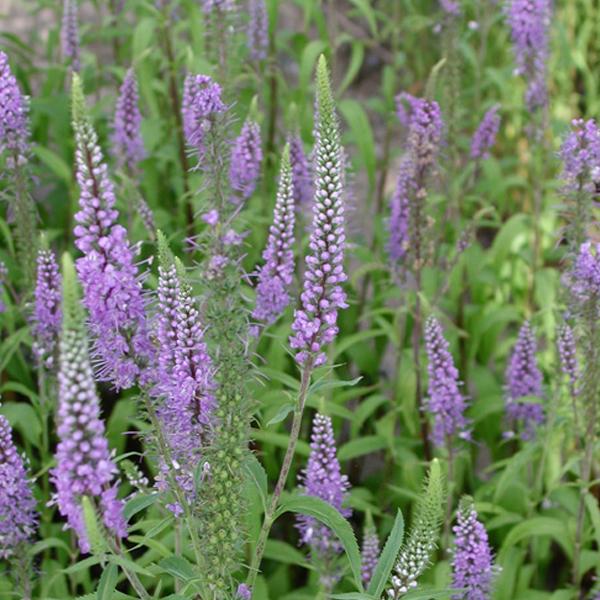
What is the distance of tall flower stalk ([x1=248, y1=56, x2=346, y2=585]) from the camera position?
11.4ft

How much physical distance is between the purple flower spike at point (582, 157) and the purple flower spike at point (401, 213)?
94cm

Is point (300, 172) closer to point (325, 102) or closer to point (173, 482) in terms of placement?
point (325, 102)

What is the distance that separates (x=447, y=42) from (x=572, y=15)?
4.58m

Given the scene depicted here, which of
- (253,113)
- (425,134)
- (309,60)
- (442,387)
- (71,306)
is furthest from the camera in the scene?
(309,60)

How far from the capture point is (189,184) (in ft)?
23.9

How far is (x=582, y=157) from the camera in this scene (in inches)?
202

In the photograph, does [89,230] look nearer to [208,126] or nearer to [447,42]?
[208,126]

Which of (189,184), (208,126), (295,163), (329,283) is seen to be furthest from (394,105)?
(329,283)

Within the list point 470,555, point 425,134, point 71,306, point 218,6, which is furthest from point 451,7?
point 71,306

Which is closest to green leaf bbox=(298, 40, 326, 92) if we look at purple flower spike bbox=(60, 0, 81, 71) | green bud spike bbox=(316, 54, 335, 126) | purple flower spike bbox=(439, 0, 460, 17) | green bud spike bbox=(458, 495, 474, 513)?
purple flower spike bbox=(439, 0, 460, 17)

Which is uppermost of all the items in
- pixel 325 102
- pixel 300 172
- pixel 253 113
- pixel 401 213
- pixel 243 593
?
pixel 325 102

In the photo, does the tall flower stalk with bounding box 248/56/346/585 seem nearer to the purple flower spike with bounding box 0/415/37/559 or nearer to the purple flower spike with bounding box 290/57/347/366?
the purple flower spike with bounding box 290/57/347/366

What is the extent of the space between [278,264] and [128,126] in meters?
2.17

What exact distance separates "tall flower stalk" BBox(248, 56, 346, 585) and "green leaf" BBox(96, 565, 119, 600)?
102cm
